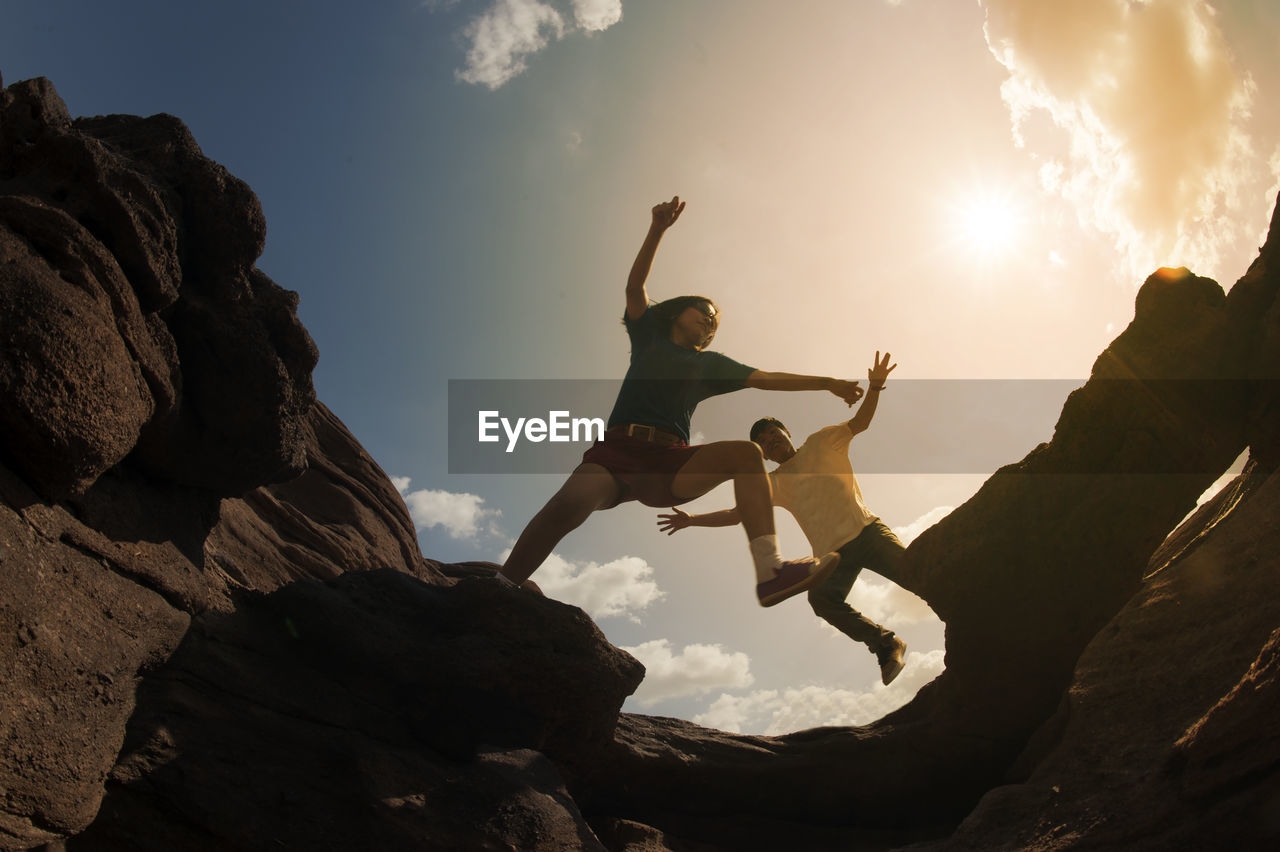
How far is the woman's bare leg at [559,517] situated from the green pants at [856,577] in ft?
7.67

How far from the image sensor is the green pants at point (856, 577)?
6523 mm

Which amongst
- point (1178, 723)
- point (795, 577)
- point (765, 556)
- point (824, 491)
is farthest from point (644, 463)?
point (1178, 723)

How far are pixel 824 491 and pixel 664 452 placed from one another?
2.49 m

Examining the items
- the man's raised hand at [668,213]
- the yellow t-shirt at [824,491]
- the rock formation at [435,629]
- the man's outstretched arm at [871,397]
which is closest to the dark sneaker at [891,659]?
the rock formation at [435,629]

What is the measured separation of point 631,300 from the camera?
5715 millimetres

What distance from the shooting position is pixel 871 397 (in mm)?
6863

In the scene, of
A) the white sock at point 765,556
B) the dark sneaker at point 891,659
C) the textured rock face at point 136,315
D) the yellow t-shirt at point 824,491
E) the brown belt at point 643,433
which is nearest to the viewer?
the textured rock face at point 136,315

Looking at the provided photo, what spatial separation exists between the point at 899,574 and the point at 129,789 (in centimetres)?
534

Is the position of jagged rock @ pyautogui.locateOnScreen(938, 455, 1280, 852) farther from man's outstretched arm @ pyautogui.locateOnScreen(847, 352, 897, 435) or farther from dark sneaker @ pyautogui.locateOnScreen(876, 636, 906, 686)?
man's outstretched arm @ pyautogui.locateOnScreen(847, 352, 897, 435)

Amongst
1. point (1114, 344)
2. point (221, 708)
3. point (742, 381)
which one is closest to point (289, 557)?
point (221, 708)

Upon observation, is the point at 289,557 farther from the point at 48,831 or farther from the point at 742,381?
the point at 742,381

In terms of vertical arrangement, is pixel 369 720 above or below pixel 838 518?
below

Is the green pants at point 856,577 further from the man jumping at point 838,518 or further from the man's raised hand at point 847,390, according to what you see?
the man's raised hand at point 847,390

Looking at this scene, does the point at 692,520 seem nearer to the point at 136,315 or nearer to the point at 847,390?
the point at 847,390
